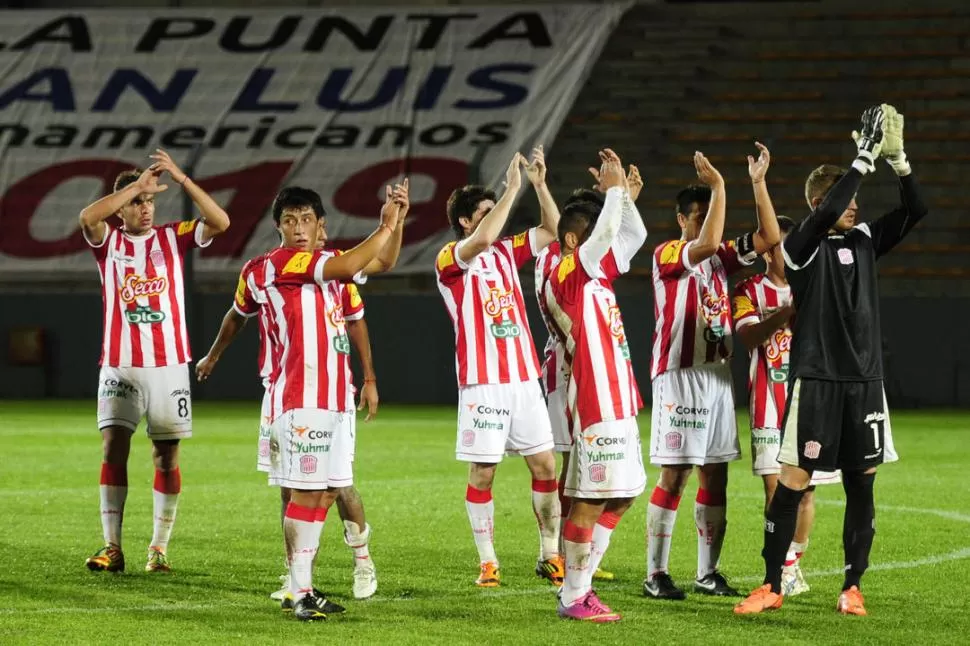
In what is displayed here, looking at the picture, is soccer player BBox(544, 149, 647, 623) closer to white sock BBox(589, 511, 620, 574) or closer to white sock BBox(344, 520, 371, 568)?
white sock BBox(589, 511, 620, 574)

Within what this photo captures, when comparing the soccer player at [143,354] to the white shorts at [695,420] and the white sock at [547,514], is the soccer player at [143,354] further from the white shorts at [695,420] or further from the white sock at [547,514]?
the white shorts at [695,420]

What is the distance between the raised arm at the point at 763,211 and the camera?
6.40 metres

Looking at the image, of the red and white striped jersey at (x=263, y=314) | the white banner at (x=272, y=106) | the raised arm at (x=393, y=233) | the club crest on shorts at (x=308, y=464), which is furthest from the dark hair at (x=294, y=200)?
the white banner at (x=272, y=106)

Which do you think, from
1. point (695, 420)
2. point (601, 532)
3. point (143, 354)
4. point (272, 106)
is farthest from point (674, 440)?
point (272, 106)

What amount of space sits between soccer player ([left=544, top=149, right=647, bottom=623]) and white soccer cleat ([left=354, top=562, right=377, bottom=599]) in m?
1.00

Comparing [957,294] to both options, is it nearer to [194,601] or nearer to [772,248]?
[772,248]

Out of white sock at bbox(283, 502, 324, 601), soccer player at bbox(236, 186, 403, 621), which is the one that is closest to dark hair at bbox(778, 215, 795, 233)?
soccer player at bbox(236, 186, 403, 621)

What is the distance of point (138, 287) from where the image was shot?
770 centimetres

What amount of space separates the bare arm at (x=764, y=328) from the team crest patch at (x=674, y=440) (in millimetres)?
521

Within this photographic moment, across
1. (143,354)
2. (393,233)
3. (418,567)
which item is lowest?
(418,567)

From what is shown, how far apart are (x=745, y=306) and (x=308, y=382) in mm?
2107

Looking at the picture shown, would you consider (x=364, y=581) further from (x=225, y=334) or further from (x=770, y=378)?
(x=770, y=378)

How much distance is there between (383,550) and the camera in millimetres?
8227

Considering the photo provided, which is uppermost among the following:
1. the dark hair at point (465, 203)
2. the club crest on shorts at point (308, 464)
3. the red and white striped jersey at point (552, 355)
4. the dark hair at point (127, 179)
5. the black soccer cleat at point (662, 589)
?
the dark hair at point (127, 179)
